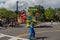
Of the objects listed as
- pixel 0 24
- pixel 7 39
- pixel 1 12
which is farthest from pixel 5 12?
pixel 7 39

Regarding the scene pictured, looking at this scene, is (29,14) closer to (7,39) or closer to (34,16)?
(34,16)

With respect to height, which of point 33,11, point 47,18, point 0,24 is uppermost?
point 33,11

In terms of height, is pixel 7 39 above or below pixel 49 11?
above

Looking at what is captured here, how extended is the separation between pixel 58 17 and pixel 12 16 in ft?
86.6

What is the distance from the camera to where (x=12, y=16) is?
96500 millimetres

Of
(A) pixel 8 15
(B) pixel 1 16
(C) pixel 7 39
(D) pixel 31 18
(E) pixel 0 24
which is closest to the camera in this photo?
(C) pixel 7 39

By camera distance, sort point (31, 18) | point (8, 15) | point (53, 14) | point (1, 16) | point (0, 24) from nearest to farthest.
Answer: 1. point (31, 18)
2. point (0, 24)
3. point (1, 16)
4. point (8, 15)
5. point (53, 14)

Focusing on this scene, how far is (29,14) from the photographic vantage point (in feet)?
135

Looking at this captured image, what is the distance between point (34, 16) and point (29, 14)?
148 centimetres

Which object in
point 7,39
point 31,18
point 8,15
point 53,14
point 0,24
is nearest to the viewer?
point 7,39

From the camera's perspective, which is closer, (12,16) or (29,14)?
(29,14)

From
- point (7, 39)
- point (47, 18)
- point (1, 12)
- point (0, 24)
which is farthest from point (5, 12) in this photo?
point (7, 39)

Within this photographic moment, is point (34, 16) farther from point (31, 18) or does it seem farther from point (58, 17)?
point (58, 17)

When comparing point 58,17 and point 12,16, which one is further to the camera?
point 58,17
